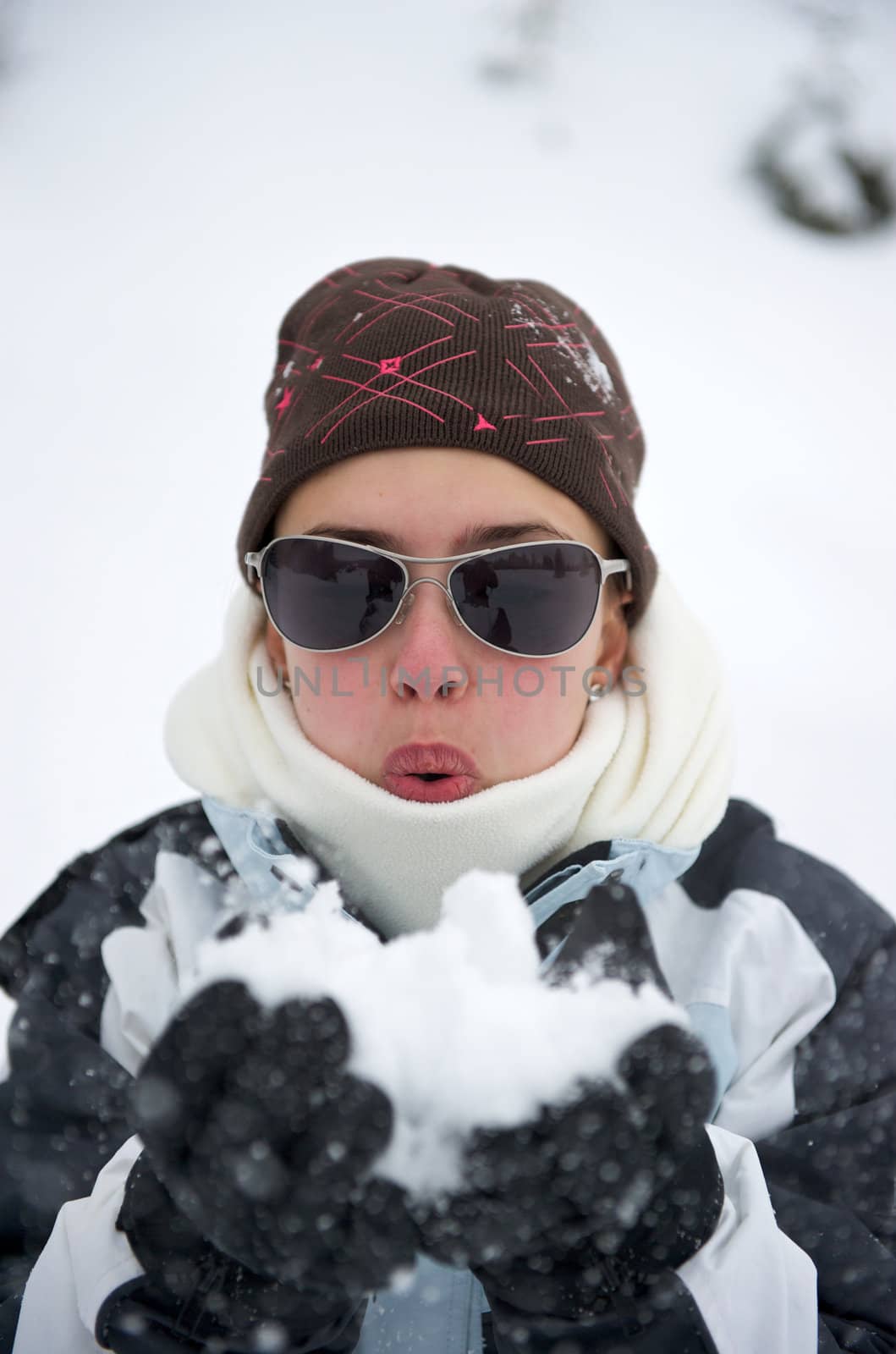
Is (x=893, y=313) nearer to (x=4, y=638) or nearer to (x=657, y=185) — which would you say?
(x=657, y=185)

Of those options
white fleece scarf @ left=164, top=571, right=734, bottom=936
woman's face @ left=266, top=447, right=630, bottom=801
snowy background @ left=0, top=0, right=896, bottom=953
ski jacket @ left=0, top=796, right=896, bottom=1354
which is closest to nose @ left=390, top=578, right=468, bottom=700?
woman's face @ left=266, top=447, right=630, bottom=801

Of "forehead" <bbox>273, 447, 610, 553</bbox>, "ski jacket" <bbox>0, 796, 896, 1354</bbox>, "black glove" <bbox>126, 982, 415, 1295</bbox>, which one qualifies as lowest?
"ski jacket" <bbox>0, 796, 896, 1354</bbox>

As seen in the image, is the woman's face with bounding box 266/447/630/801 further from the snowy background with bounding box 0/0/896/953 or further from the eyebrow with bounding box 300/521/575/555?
the snowy background with bounding box 0/0/896/953

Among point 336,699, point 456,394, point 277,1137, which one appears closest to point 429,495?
point 456,394

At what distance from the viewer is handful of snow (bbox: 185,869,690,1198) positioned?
1027 mm

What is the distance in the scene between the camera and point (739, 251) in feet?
14.0

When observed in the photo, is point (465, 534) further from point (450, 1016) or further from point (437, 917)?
point (450, 1016)

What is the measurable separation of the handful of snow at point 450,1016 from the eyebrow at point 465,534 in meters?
0.62

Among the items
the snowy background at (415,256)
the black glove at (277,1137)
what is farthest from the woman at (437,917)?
the snowy background at (415,256)

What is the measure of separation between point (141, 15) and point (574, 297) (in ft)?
8.81

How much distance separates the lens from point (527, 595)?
59.6 inches

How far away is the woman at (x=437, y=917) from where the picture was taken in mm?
1034

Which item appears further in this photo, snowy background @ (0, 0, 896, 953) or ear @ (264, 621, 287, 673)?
snowy background @ (0, 0, 896, 953)

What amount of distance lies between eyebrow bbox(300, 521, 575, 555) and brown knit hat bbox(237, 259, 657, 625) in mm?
120
